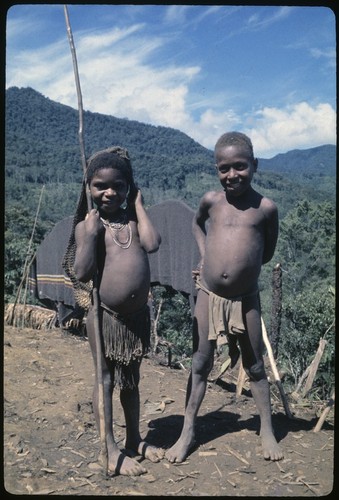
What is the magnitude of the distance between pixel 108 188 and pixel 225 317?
3.61 feet

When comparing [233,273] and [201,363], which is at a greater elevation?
[233,273]

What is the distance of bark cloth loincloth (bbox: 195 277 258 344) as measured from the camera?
3.21 meters

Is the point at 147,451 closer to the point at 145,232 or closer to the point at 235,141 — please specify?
the point at 145,232

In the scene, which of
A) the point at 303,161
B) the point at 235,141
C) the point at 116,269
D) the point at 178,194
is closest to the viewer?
the point at 116,269

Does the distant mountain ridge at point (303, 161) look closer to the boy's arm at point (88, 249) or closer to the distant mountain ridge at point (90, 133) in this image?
the distant mountain ridge at point (90, 133)

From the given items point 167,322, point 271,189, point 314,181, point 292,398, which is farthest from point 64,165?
point 292,398

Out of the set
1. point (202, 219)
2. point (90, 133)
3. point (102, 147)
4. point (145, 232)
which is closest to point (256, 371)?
point (202, 219)

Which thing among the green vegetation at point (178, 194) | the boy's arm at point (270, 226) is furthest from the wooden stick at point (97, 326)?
the green vegetation at point (178, 194)

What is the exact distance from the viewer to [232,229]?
3199 millimetres

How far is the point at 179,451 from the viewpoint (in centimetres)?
322

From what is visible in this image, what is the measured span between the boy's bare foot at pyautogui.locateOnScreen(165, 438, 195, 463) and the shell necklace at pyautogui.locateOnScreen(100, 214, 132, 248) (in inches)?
53.2

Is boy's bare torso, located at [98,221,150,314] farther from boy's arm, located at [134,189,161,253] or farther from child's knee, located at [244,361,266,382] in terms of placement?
child's knee, located at [244,361,266,382]

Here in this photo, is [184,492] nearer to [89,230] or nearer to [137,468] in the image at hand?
[137,468]

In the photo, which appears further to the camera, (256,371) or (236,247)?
(256,371)
